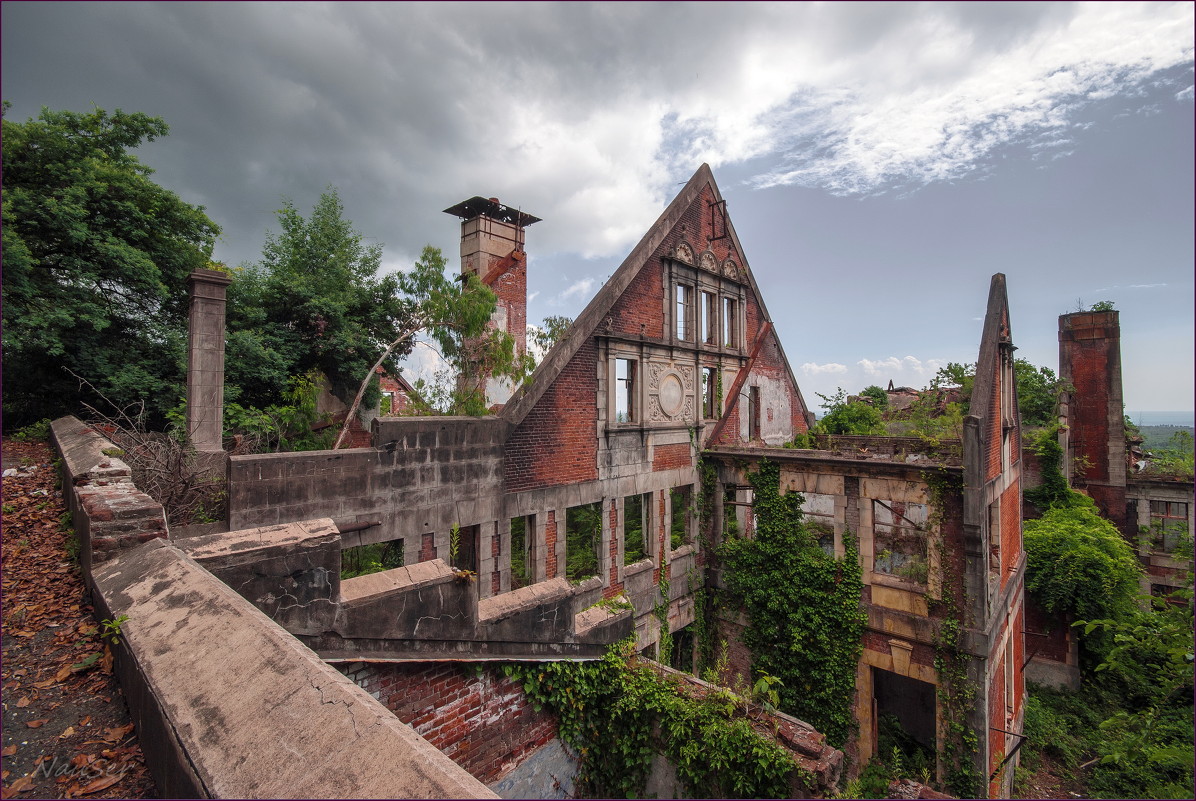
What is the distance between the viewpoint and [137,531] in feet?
13.9

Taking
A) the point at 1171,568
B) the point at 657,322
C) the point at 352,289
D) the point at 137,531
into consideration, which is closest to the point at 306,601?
the point at 137,531

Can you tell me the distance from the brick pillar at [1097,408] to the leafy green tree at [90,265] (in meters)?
31.5

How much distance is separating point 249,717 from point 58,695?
1857 millimetres

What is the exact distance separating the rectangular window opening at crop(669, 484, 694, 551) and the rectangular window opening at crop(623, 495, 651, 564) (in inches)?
34.1

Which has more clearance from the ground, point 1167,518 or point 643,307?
point 643,307

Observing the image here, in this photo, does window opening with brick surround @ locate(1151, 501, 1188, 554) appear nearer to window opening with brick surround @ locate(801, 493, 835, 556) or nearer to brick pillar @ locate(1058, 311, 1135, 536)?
brick pillar @ locate(1058, 311, 1135, 536)

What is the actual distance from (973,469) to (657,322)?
7.40m

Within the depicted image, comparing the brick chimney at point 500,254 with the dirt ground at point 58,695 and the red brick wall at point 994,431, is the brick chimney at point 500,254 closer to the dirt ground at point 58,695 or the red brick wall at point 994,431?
the dirt ground at point 58,695

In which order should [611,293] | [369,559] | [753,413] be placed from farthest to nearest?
[753,413] < [611,293] < [369,559]

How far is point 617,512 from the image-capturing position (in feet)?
39.1

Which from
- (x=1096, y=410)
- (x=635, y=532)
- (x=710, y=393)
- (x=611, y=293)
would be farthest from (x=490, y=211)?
(x=1096, y=410)

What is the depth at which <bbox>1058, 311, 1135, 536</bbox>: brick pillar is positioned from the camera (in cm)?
2080

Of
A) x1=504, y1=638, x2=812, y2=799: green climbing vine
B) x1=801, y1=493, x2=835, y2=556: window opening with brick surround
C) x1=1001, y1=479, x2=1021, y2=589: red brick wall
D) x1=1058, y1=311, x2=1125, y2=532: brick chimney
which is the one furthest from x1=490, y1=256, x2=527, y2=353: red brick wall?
x1=1058, y1=311, x2=1125, y2=532: brick chimney

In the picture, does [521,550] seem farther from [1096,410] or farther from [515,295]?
[1096,410]
